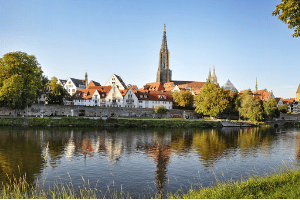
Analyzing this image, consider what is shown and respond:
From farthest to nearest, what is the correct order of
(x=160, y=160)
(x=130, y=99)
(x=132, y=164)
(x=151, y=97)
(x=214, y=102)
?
(x=151, y=97), (x=130, y=99), (x=214, y=102), (x=160, y=160), (x=132, y=164)

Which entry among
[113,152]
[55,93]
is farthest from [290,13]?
[55,93]

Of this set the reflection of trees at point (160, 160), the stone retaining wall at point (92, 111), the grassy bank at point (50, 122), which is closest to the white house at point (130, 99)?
the stone retaining wall at point (92, 111)

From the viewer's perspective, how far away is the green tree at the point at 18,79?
60438 mm

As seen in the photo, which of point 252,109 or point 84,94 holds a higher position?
point 84,94

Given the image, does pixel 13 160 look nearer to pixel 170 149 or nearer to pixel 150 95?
pixel 170 149

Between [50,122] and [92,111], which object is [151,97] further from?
[50,122]

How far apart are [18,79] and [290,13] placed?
60437 millimetres

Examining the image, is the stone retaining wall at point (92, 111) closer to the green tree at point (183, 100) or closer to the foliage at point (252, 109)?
the green tree at point (183, 100)

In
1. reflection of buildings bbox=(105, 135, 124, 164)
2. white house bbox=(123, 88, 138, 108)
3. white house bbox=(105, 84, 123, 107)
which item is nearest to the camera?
reflection of buildings bbox=(105, 135, 124, 164)

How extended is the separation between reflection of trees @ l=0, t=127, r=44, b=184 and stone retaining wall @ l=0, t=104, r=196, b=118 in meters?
43.8

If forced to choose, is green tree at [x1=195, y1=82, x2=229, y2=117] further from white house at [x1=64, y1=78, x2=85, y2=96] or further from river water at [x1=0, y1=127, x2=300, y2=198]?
white house at [x1=64, y1=78, x2=85, y2=96]

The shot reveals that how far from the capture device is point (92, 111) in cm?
9231

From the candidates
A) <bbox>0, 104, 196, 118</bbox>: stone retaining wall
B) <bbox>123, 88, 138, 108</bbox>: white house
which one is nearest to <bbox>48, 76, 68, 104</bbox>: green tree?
<bbox>0, 104, 196, 118</bbox>: stone retaining wall

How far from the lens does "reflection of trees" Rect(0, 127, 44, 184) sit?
73.4ft
